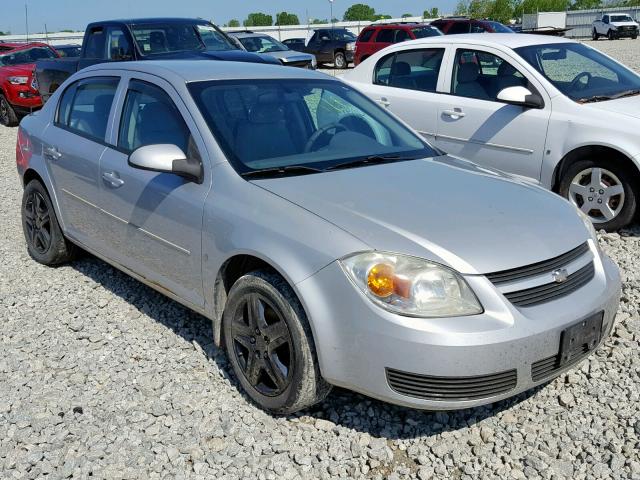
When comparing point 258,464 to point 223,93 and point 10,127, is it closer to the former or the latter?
point 223,93

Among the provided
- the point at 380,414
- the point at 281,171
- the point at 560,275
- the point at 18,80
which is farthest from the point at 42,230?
the point at 18,80

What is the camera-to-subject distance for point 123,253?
4.36 metres

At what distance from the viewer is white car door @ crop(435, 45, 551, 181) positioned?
614cm

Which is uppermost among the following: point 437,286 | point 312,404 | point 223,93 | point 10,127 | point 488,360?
point 223,93

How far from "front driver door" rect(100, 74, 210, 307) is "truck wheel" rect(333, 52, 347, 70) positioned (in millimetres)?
24593

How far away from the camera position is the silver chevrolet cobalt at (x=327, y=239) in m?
2.87

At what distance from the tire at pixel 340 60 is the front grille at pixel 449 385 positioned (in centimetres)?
2627

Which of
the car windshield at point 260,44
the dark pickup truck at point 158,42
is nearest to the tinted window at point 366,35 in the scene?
the car windshield at point 260,44

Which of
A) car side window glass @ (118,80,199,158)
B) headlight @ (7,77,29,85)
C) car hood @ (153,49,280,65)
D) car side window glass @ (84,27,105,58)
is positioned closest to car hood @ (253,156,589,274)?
car side window glass @ (118,80,199,158)

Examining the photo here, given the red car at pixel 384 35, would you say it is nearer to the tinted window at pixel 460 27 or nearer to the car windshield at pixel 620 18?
the tinted window at pixel 460 27

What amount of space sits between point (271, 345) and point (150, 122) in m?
1.64

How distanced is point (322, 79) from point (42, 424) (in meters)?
2.57

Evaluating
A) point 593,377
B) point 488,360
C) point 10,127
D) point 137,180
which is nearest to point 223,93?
point 137,180

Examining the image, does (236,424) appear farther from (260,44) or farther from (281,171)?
(260,44)
